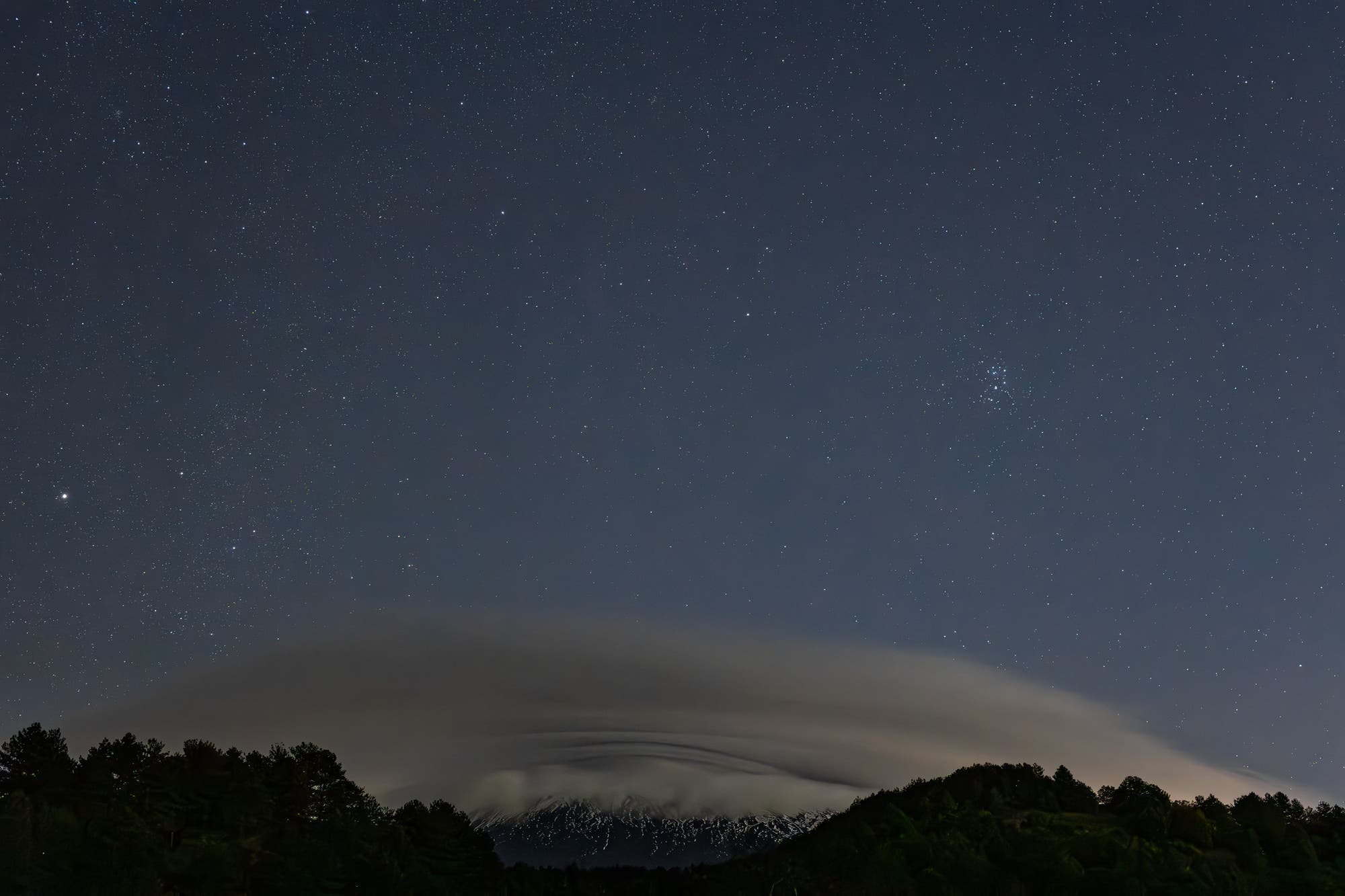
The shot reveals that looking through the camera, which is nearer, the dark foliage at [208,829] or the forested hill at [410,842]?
the dark foliage at [208,829]

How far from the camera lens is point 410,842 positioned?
3637 inches

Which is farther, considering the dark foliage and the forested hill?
the forested hill

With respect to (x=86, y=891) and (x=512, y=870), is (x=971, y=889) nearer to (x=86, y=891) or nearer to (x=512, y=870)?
(x=86, y=891)

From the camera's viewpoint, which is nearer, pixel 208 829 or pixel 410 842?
pixel 208 829

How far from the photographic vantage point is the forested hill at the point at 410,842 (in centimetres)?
5968

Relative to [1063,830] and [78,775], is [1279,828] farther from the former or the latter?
[78,775]

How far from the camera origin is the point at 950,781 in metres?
143

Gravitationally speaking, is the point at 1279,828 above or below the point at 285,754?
below

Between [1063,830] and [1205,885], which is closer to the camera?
[1205,885]

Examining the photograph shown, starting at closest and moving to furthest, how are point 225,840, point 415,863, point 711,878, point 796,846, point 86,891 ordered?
point 86,891 → point 225,840 → point 415,863 → point 796,846 → point 711,878

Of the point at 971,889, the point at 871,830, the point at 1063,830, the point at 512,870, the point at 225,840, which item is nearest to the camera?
the point at 225,840

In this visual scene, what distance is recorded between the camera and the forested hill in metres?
59.7

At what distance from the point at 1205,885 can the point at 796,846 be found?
45.2m

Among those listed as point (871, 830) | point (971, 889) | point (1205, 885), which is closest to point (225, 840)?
point (971, 889)
